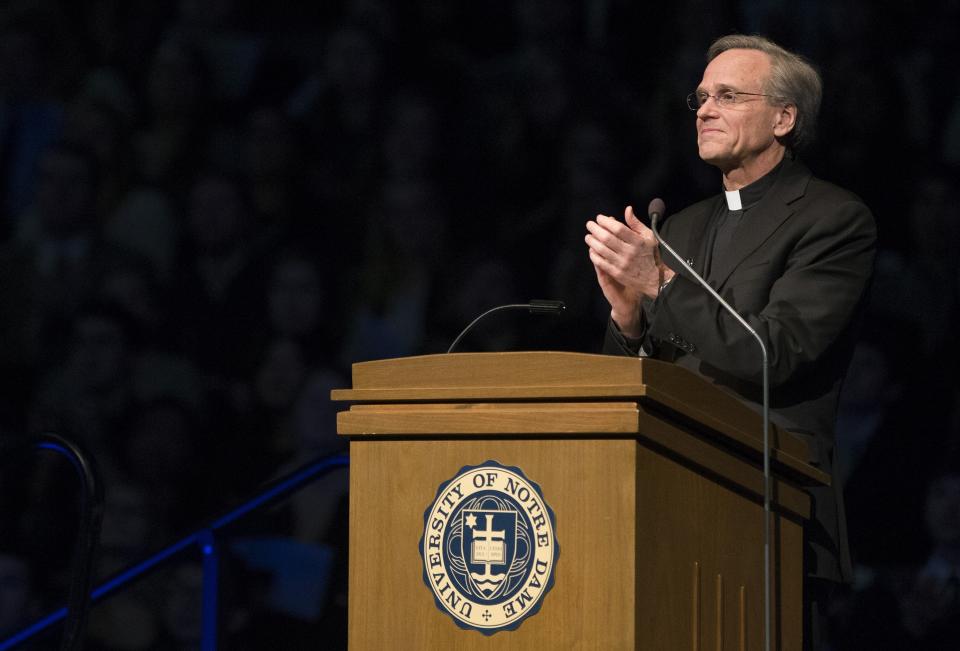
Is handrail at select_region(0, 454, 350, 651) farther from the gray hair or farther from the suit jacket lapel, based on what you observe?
the gray hair

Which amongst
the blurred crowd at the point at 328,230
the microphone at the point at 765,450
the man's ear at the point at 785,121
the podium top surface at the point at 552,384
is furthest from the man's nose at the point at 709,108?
the blurred crowd at the point at 328,230

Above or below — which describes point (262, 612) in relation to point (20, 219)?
below

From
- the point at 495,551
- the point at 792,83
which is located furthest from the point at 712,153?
the point at 495,551

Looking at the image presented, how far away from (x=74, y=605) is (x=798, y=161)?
1500 millimetres

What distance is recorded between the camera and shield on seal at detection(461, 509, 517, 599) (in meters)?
1.78

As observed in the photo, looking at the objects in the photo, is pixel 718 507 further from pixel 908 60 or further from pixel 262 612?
pixel 908 60

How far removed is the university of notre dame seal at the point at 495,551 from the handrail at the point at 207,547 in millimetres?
1300

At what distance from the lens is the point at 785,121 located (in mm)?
2586

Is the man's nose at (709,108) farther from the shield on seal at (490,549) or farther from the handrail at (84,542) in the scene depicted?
the handrail at (84,542)

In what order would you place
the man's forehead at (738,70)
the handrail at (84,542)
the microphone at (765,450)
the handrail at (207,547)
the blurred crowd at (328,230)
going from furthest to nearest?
the blurred crowd at (328,230), the handrail at (207,547), the handrail at (84,542), the man's forehead at (738,70), the microphone at (765,450)

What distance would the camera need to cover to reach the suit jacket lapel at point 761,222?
2.45 meters

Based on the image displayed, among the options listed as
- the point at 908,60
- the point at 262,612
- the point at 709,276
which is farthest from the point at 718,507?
the point at 908,60

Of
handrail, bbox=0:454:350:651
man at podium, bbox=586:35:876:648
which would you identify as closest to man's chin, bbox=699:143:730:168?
man at podium, bbox=586:35:876:648

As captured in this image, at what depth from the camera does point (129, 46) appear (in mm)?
5434
